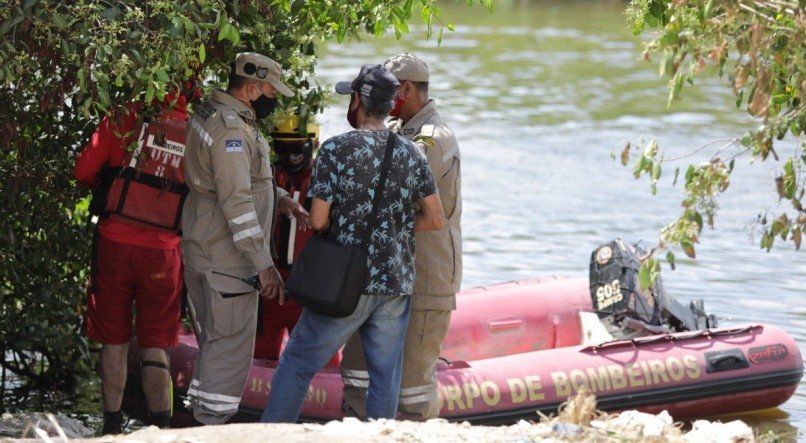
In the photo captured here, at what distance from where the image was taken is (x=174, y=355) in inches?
244

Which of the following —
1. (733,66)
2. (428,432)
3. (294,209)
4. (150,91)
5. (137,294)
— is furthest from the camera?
(294,209)

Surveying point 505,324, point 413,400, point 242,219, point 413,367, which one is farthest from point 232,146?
point 505,324

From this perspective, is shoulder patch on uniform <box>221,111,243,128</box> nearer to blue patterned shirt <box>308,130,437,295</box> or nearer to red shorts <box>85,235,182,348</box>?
blue patterned shirt <box>308,130,437,295</box>

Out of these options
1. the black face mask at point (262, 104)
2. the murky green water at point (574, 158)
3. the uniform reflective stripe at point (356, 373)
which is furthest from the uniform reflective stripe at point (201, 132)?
the murky green water at point (574, 158)

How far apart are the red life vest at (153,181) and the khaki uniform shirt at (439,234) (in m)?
0.90

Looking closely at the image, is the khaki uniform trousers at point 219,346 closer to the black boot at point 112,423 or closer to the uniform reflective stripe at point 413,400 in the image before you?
the black boot at point 112,423

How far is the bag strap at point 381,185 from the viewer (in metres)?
4.81

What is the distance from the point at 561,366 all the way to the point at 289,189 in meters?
1.63

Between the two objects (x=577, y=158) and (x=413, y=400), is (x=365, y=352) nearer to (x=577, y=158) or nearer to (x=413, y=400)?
(x=413, y=400)

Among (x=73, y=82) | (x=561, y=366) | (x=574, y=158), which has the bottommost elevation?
(x=574, y=158)

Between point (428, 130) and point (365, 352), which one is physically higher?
point (428, 130)

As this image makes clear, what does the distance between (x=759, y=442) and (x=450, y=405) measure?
1.96 meters

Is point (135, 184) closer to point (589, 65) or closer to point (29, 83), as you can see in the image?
point (29, 83)

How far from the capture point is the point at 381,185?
189 inches
